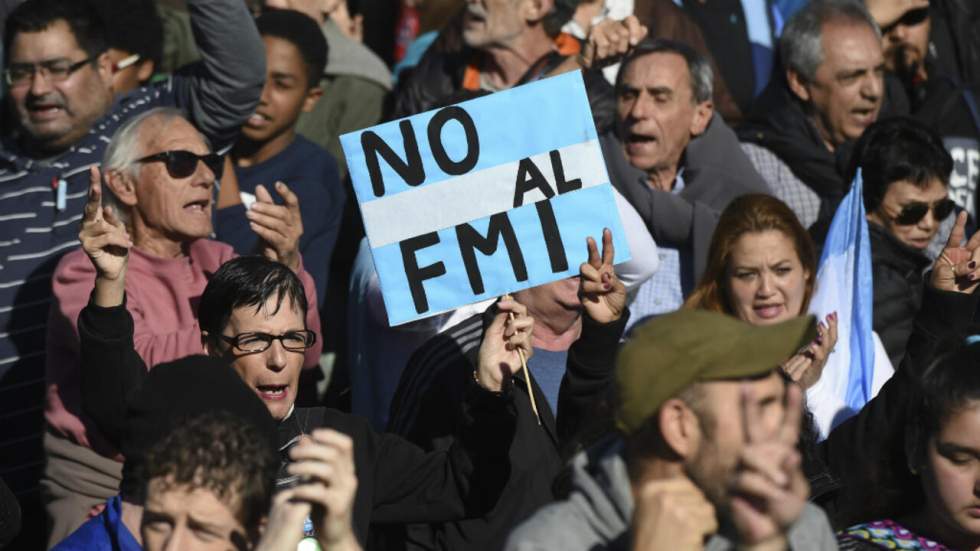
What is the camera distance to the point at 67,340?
565cm

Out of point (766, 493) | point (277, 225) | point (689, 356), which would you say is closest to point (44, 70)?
point (277, 225)

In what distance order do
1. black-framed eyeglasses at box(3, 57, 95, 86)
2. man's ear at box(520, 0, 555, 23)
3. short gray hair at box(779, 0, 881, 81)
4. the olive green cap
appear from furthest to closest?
short gray hair at box(779, 0, 881, 81) < man's ear at box(520, 0, 555, 23) < black-framed eyeglasses at box(3, 57, 95, 86) < the olive green cap

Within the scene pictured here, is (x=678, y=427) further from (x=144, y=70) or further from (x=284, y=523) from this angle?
(x=144, y=70)

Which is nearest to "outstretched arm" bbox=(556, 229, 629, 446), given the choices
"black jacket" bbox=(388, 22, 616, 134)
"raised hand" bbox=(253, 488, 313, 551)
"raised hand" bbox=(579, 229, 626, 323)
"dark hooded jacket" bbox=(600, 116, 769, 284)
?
"raised hand" bbox=(579, 229, 626, 323)

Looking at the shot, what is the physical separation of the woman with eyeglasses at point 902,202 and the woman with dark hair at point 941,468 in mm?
2202

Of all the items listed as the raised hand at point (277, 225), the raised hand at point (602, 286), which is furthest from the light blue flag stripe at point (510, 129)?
the raised hand at point (277, 225)

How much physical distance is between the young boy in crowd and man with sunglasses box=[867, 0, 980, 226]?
9.27 feet

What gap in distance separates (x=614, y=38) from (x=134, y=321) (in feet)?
8.21

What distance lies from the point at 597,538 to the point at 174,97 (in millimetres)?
3508

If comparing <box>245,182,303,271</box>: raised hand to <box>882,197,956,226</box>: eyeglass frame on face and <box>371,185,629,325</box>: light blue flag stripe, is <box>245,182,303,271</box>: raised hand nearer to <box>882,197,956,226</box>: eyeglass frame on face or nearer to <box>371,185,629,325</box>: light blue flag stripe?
<box>371,185,629,325</box>: light blue flag stripe

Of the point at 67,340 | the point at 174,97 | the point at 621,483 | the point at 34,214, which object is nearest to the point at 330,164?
the point at 174,97

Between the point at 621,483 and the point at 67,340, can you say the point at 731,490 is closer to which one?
the point at 621,483

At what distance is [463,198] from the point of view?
206 inches

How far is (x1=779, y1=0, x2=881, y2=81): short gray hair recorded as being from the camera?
25.3 feet
